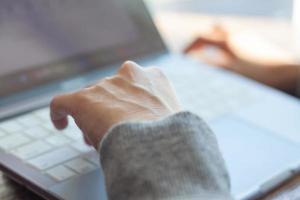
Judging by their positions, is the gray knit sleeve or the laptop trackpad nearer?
the gray knit sleeve

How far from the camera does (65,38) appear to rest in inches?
31.9

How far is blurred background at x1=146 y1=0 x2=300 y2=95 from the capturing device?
942mm

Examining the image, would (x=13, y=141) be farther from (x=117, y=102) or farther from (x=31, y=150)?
(x=117, y=102)

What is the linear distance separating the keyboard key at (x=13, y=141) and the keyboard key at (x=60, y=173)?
0.07m

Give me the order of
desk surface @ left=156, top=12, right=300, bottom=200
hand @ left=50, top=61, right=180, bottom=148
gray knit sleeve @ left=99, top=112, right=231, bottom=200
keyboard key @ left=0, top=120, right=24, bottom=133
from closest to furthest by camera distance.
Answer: gray knit sleeve @ left=99, top=112, right=231, bottom=200 → hand @ left=50, top=61, right=180, bottom=148 → keyboard key @ left=0, top=120, right=24, bottom=133 → desk surface @ left=156, top=12, right=300, bottom=200

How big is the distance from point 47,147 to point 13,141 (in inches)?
1.8

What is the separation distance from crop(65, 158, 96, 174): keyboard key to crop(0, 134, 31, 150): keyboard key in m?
0.08

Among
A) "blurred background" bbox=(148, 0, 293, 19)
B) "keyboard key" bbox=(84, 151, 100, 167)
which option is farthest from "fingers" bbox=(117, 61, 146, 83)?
"blurred background" bbox=(148, 0, 293, 19)

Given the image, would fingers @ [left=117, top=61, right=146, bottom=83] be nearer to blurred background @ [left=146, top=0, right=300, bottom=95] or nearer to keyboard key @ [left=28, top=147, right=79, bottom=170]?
keyboard key @ [left=28, top=147, right=79, bottom=170]

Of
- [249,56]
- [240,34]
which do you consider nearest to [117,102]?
[249,56]

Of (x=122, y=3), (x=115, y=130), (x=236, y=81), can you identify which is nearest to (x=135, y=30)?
(x=122, y=3)

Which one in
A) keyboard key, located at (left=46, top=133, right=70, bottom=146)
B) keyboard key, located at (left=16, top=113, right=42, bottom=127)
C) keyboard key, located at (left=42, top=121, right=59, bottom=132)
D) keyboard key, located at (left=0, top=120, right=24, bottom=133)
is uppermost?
keyboard key, located at (left=0, top=120, right=24, bottom=133)

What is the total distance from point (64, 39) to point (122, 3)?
133mm

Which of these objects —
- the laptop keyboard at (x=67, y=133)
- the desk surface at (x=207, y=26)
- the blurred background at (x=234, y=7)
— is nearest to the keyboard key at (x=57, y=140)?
the laptop keyboard at (x=67, y=133)
